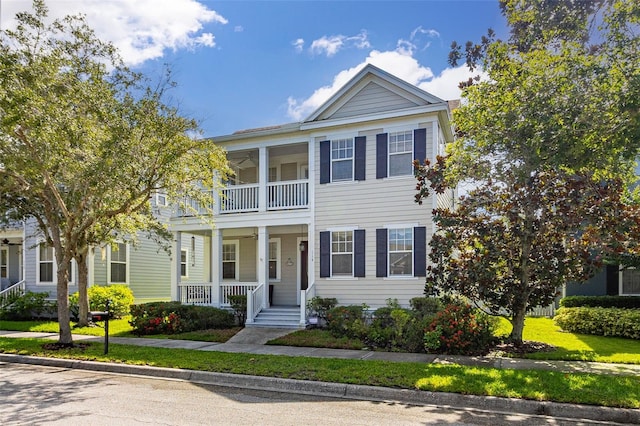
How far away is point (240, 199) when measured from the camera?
675 inches

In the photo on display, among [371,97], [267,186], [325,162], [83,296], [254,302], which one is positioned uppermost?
[371,97]

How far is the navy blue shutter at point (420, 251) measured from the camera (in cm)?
1422

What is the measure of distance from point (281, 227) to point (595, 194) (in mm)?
10140

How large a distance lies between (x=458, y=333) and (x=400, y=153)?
6.20 metres

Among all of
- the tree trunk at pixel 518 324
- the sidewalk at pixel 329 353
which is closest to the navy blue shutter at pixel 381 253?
the sidewalk at pixel 329 353

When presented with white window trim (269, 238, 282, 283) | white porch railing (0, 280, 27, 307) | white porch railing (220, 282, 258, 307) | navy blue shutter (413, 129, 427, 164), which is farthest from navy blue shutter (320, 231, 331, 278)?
white porch railing (0, 280, 27, 307)

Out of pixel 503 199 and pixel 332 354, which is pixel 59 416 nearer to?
pixel 332 354

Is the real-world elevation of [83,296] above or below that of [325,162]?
below

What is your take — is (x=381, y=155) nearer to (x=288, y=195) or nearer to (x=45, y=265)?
(x=288, y=195)

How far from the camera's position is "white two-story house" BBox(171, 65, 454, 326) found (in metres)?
14.6

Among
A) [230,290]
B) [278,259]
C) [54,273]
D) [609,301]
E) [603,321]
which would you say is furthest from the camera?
[54,273]

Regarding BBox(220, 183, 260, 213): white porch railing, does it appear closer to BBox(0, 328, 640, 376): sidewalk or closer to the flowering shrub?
BBox(0, 328, 640, 376): sidewalk

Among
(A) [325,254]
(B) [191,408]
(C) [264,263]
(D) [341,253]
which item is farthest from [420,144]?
(B) [191,408]

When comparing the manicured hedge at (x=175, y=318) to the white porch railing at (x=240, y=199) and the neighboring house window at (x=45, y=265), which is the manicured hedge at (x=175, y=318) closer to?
the white porch railing at (x=240, y=199)
